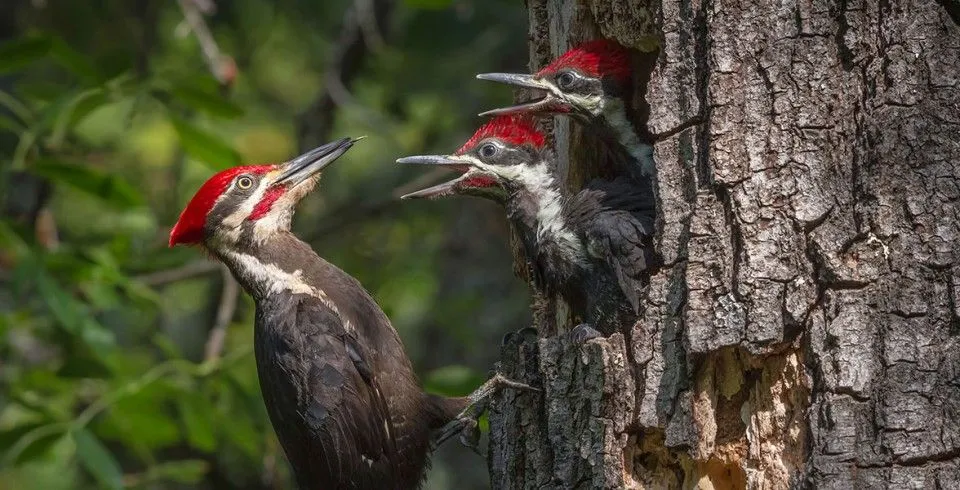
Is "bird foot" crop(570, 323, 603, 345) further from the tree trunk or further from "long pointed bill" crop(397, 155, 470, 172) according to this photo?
"long pointed bill" crop(397, 155, 470, 172)

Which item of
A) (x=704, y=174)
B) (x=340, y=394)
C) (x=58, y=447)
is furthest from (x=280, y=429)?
(x=704, y=174)

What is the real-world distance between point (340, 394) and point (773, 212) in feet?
6.82

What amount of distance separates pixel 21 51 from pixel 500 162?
6.44 ft

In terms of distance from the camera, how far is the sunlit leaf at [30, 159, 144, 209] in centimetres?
505

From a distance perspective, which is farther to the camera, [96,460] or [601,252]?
[96,460]

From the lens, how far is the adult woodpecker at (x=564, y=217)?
11.5ft

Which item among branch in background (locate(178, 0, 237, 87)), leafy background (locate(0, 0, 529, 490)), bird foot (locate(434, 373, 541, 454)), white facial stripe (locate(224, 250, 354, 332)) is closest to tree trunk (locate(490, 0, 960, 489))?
bird foot (locate(434, 373, 541, 454))

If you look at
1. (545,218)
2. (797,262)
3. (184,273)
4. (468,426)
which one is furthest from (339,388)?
(184,273)

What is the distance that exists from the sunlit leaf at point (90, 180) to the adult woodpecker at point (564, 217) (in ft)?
4.88

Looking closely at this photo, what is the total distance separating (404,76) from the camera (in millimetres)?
7895

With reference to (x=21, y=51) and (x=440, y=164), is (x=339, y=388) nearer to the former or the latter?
(x=440, y=164)

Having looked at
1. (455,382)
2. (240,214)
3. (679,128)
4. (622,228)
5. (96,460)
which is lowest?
(96,460)

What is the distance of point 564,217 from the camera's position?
3.81 metres

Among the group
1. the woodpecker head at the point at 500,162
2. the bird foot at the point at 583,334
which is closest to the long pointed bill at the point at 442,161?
the woodpecker head at the point at 500,162
